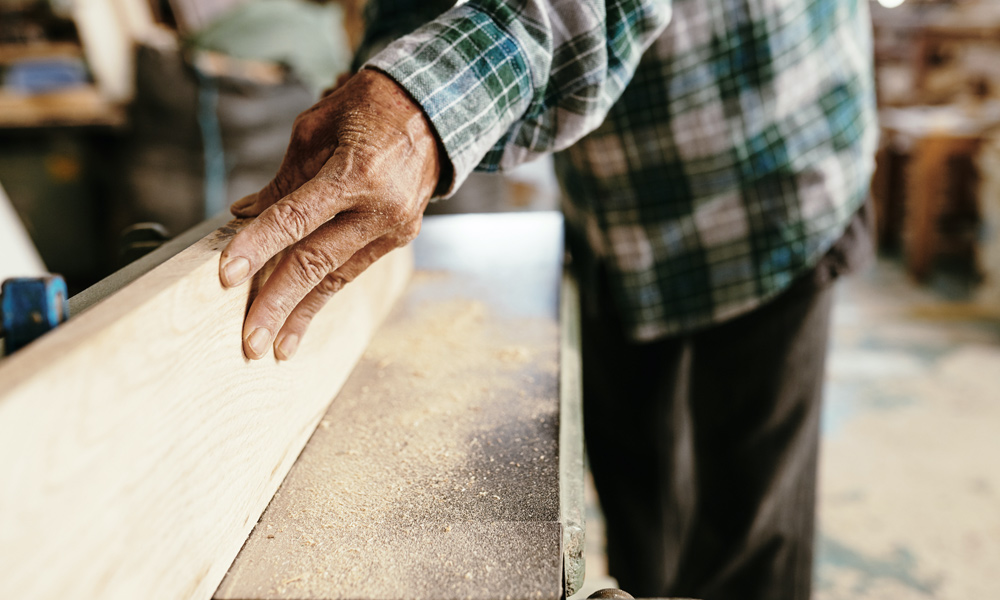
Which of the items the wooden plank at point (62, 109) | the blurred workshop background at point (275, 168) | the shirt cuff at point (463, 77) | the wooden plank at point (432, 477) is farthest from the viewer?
the wooden plank at point (62, 109)

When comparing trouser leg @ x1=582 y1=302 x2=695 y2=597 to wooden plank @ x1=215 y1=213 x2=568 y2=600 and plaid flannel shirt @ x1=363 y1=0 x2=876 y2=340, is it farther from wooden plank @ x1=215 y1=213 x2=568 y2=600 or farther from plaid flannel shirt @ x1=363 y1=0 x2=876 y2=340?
wooden plank @ x1=215 y1=213 x2=568 y2=600

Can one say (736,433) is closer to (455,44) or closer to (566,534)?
(566,534)

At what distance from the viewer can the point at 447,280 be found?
137cm

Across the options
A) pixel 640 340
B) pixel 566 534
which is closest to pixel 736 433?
pixel 640 340

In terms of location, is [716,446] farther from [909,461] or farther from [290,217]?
[909,461]

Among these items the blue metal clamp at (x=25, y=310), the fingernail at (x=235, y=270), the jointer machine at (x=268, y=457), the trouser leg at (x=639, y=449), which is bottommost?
the trouser leg at (x=639, y=449)

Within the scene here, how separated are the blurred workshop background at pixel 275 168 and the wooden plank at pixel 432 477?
1.25 metres

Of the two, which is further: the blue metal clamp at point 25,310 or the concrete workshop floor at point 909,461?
the concrete workshop floor at point 909,461

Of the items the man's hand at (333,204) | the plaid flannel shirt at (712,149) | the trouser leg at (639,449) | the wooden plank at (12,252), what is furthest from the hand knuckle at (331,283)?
the wooden plank at (12,252)

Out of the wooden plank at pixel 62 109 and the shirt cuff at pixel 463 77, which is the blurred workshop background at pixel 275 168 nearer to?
the wooden plank at pixel 62 109

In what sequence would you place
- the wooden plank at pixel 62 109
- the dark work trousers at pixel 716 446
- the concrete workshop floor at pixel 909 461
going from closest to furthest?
the dark work trousers at pixel 716 446 → the concrete workshop floor at pixel 909 461 → the wooden plank at pixel 62 109

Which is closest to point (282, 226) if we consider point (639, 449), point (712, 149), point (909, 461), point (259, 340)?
point (259, 340)

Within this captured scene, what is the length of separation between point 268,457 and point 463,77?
0.46 meters

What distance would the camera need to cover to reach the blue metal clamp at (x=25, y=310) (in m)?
0.50
